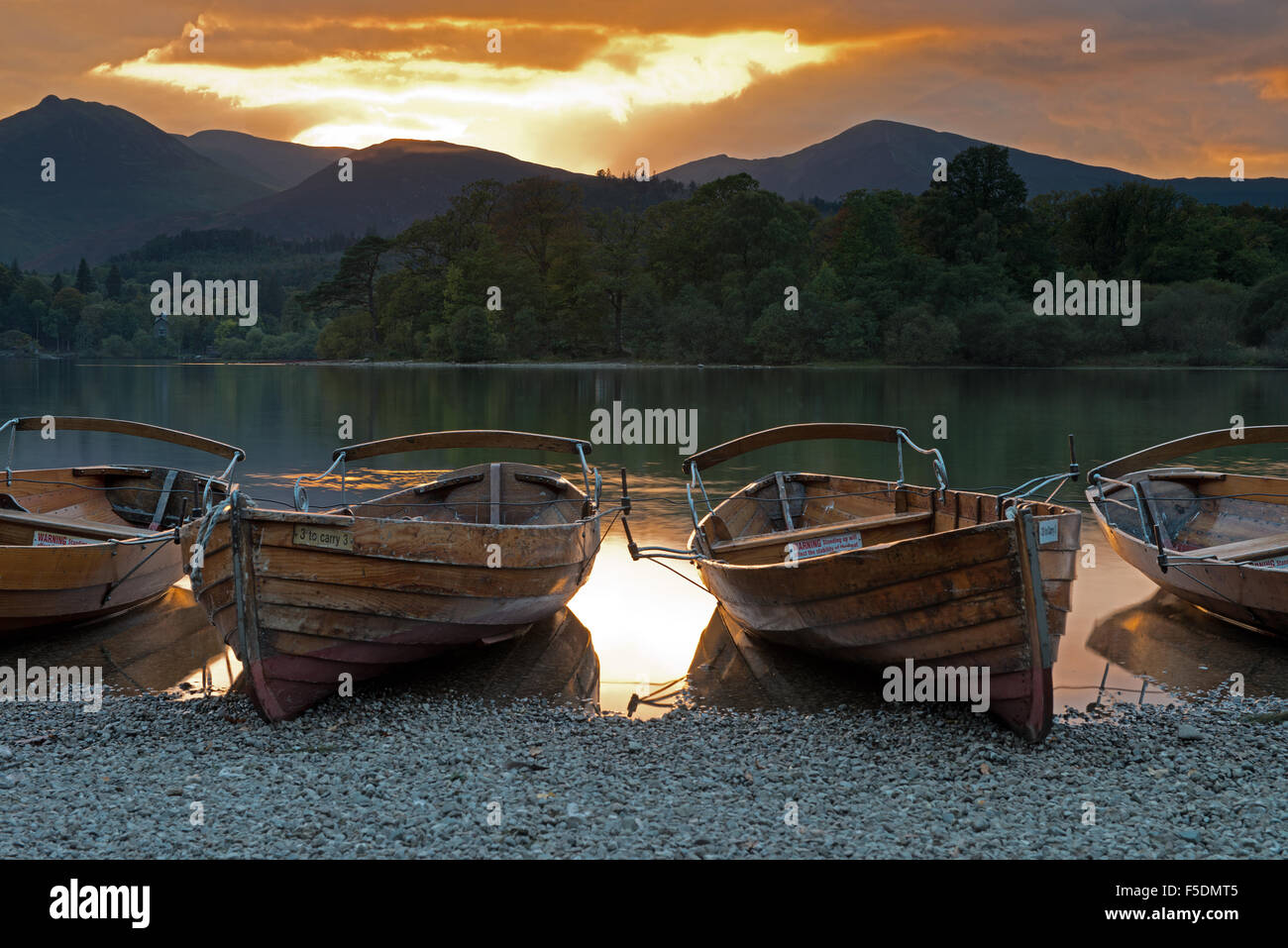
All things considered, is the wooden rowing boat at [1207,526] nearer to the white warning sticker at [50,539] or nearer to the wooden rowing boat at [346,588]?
the wooden rowing boat at [346,588]

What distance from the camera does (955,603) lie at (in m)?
8.66

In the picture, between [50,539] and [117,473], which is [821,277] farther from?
[50,539]

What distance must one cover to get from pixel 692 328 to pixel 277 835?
104 meters

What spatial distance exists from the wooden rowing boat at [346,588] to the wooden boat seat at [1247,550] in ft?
22.6

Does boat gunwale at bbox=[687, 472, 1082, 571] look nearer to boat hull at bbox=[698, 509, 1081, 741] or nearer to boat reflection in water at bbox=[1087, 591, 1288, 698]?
boat hull at bbox=[698, 509, 1081, 741]

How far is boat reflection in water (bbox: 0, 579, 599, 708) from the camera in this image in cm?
1028

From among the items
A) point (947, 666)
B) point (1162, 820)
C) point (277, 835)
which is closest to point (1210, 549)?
point (947, 666)

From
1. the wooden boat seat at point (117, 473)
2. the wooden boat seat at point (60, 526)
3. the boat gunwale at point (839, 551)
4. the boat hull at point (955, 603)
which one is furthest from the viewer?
the wooden boat seat at point (117, 473)

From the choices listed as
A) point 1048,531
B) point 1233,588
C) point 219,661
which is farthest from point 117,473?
point 1233,588

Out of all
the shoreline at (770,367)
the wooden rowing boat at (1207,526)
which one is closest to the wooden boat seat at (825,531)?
the wooden rowing boat at (1207,526)

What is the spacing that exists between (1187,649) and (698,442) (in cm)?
2364

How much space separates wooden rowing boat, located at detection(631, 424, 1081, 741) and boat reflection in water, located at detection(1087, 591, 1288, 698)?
2.23 meters

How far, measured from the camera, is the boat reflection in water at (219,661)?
33.7 ft

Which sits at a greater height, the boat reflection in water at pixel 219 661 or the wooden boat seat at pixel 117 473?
the wooden boat seat at pixel 117 473
